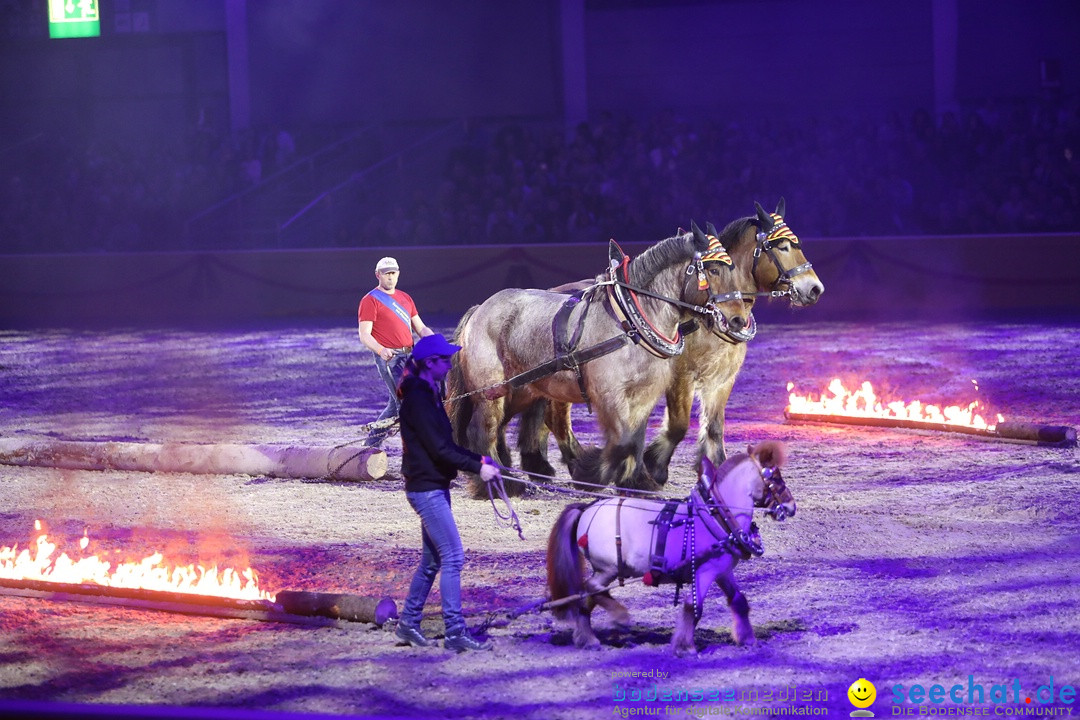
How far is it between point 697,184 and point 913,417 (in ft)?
40.6

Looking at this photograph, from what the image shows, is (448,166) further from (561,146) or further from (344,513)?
(344,513)

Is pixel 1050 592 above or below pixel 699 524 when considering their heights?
below

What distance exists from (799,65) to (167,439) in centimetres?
1722

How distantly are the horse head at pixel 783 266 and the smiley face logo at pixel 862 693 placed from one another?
3.95 m

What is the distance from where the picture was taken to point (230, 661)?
5602mm

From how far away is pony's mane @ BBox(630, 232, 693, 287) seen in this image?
8.36 meters

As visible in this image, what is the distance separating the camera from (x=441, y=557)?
573cm

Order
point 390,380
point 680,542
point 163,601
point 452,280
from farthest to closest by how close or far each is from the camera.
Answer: point 452,280 → point 390,380 → point 163,601 → point 680,542

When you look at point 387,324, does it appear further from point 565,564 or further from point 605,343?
point 565,564

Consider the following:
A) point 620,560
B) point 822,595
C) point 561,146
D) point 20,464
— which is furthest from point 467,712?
point 561,146

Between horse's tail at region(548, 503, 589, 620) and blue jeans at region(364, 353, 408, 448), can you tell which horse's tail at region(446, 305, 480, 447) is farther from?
horse's tail at region(548, 503, 589, 620)

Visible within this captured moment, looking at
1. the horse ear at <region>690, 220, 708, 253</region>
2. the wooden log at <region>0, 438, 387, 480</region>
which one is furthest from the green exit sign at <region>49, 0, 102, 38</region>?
the horse ear at <region>690, 220, 708, 253</region>

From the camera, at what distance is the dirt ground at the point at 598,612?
5113 millimetres

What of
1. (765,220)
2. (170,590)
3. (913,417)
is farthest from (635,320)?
(913,417)
